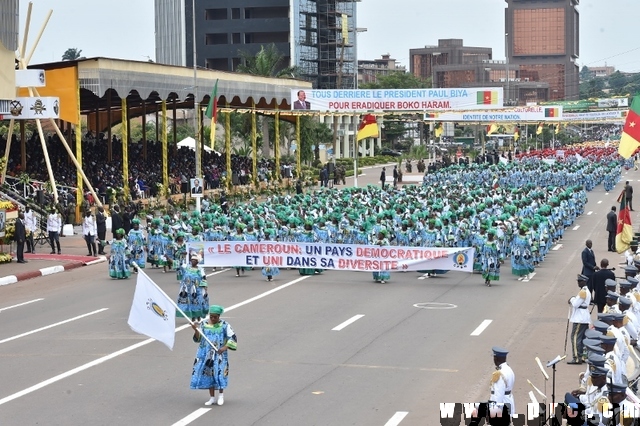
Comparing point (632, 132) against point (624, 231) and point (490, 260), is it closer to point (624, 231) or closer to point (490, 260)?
point (624, 231)

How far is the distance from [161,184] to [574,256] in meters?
22.7

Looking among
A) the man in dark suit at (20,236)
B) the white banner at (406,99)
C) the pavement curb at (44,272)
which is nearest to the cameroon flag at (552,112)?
the white banner at (406,99)

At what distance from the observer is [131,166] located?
2162 inches

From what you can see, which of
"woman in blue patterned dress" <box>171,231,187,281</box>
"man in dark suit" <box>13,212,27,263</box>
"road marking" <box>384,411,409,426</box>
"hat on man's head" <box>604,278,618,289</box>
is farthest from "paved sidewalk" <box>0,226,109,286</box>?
"road marking" <box>384,411,409,426</box>

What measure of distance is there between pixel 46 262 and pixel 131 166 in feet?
74.1

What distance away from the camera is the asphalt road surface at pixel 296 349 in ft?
48.2

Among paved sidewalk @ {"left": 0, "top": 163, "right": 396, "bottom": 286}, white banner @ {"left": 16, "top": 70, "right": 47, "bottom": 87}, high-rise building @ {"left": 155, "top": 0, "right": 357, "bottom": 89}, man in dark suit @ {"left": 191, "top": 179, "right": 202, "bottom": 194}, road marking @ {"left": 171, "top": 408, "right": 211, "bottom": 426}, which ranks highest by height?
high-rise building @ {"left": 155, "top": 0, "right": 357, "bottom": 89}

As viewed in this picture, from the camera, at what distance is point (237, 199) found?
5256cm

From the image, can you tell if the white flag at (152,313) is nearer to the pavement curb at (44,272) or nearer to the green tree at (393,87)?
the pavement curb at (44,272)

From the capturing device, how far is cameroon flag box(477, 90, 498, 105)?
55.9m

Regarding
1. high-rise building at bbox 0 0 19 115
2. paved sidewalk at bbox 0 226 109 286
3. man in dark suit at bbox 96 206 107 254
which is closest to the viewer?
paved sidewalk at bbox 0 226 109 286

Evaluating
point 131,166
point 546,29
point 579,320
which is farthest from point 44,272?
point 546,29

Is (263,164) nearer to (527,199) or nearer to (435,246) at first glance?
(527,199)

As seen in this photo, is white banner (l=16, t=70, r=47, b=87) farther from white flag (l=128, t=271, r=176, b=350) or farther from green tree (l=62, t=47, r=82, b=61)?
green tree (l=62, t=47, r=82, b=61)
